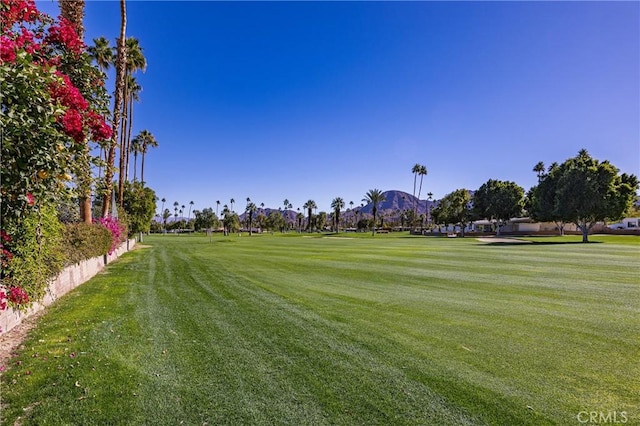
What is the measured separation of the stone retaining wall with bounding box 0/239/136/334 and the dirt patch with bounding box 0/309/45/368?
80mm

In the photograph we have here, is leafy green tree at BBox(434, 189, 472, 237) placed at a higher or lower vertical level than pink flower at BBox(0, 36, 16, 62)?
higher

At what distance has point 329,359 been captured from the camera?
5207 mm

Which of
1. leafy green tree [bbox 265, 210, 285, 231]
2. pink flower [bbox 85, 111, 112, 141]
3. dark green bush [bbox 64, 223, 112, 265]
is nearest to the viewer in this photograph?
pink flower [bbox 85, 111, 112, 141]

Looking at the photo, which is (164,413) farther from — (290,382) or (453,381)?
(453,381)

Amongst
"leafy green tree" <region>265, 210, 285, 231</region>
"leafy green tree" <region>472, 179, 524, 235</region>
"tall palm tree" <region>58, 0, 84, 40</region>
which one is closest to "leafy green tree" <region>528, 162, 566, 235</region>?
"leafy green tree" <region>472, 179, 524, 235</region>

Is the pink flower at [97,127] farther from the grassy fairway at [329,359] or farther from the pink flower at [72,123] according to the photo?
the grassy fairway at [329,359]

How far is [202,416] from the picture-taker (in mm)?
3693

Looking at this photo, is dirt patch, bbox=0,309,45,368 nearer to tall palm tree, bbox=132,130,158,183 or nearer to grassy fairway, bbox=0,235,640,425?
grassy fairway, bbox=0,235,640,425

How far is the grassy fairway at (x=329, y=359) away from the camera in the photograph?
383cm

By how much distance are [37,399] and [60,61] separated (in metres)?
4.89

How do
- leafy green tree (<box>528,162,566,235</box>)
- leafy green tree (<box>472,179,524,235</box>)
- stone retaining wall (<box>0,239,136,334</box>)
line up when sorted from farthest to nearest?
leafy green tree (<box>472,179,524,235</box>)
leafy green tree (<box>528,162,566,235</box>)
stone retaining wall (<box>0,239,136,334</box>)

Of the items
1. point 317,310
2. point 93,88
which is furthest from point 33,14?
point 317,310

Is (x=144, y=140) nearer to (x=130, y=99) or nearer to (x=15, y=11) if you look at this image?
(x=130, y=99)

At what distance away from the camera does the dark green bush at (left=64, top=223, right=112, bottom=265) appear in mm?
10875
